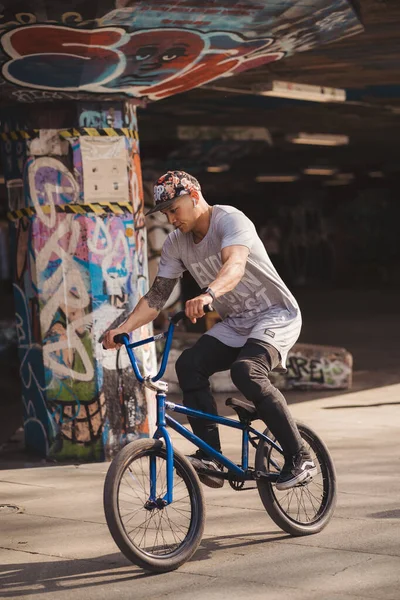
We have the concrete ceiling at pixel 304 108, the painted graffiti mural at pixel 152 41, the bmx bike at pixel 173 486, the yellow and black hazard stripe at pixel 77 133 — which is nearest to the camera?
the bmx bike at pixel 173 486

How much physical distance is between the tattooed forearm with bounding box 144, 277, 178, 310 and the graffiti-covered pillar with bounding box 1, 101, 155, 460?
9.13 feet

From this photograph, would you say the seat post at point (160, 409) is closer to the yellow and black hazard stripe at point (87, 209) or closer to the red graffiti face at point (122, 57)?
the red graffiti face at point (122, 57)

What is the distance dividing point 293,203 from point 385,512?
32341mm

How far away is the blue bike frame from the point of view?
5.14 m

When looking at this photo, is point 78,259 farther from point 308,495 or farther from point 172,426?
point 172,426

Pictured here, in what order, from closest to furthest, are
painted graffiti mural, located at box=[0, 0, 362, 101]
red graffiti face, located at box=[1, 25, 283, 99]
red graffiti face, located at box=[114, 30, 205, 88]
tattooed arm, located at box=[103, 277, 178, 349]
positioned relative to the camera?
tattooed arm, located at box=[103, 277, 178, 349] → painted graffiti mural, located at box=[0, 0, 362, 101] → red graffiti face, located at box=[1, 25, 283, 99] → red graffiti face, located at box=[114, 30, 205, 88]

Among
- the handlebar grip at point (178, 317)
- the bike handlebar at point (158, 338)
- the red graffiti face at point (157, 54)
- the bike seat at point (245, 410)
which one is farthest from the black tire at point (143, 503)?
the red graffiti face at point (157, 54)

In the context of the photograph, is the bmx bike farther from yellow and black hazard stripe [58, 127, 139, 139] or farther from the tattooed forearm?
yellow and black hazard stripe [58, 127, 139, 139]

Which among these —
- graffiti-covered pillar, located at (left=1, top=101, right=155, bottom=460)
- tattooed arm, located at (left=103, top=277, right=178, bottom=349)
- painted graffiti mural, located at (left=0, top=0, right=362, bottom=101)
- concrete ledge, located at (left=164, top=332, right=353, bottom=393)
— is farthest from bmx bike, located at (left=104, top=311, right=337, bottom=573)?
concrete ledge, located at (left=164, top=332, right=353, bottom=393)

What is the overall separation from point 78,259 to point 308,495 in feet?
10.7

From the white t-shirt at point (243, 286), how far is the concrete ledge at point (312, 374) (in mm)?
6621

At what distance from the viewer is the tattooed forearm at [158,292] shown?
5703 millimetres

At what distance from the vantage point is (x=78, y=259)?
845 cm

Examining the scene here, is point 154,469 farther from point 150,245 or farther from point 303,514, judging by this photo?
point 150,245
